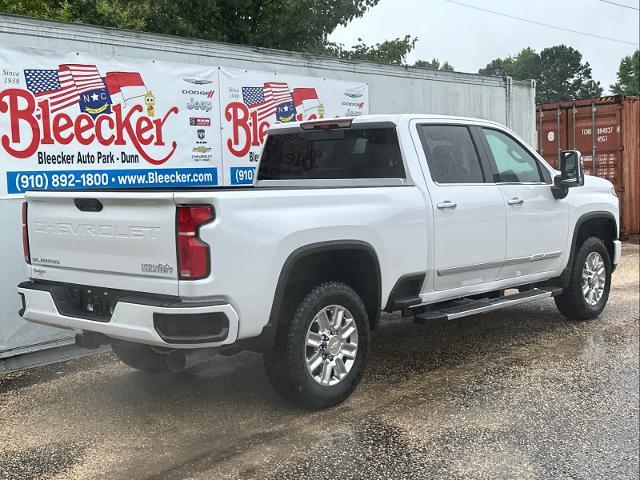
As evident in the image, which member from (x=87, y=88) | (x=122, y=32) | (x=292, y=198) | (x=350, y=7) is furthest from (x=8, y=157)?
(x=350, y=7)

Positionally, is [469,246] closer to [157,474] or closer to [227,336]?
[227,336]

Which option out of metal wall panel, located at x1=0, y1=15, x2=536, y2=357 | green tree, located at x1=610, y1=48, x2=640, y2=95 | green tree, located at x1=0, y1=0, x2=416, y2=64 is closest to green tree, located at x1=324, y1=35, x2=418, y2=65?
green tree, located at x1=0, y1=0, x2=416, y2=64

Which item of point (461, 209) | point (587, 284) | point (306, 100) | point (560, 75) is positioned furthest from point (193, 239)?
point (560, 75)

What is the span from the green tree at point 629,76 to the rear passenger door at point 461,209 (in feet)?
252

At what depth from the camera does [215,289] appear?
397 cm

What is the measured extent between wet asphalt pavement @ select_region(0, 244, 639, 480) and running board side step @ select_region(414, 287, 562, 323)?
1.47 ft

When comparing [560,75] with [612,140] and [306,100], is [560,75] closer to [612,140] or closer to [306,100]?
[612,140]

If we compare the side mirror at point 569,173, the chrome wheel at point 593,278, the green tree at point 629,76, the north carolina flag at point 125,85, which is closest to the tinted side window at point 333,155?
the north carolina flag at point 125,85

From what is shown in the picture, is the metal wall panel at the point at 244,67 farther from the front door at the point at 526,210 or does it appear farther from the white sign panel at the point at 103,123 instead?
the front door at the point at 526,210

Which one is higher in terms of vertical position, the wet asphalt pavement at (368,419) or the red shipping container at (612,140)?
the red shipping container at (612,140)

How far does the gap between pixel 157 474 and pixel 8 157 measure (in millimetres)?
3378

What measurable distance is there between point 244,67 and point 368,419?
4507 millimetres

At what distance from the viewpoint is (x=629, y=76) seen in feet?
262

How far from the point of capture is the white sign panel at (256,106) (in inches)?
300
